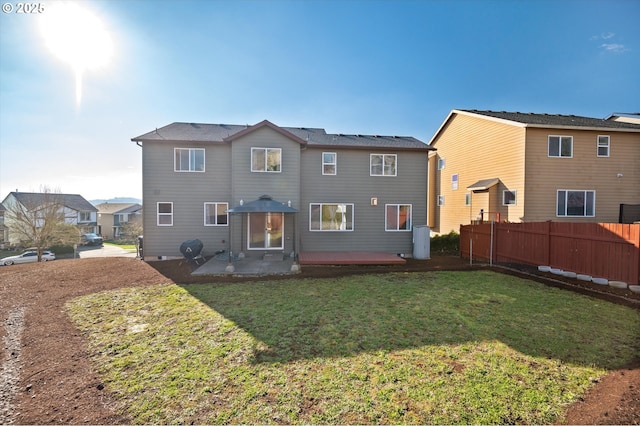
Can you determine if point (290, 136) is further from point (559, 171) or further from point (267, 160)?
point (559, 171)

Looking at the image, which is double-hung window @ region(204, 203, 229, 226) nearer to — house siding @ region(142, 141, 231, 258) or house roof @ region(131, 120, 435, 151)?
house siding @ region(142, 141, 231, 258)

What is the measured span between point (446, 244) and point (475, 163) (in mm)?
5770

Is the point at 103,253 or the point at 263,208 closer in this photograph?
the point at 263,208

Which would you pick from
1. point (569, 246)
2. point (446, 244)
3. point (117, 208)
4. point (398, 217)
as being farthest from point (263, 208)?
point (117, 208)

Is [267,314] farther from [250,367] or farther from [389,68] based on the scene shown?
[389,68]

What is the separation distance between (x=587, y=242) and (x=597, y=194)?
9.01m

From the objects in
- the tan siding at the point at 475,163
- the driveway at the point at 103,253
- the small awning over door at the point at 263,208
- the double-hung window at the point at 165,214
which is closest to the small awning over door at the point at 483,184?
the tan siding at the point at 475,163

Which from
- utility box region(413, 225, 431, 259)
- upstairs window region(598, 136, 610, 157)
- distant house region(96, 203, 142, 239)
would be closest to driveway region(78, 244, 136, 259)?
distant house region(96, 203, 142, 239)

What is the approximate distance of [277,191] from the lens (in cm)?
1263

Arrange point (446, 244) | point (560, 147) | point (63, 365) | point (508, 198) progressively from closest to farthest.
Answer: point (63, 365) < point (560, 147) < point (508, 198) < point (446, 244)

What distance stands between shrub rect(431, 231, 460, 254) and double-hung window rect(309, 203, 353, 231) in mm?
6113

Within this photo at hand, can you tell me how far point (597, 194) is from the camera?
46.5 feet

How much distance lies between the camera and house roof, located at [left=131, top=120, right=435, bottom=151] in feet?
40.7

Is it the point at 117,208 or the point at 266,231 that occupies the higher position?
the point at 117,208
